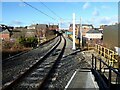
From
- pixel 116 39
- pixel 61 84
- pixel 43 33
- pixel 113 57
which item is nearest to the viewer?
pixel 61 84

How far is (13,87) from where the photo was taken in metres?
9.73

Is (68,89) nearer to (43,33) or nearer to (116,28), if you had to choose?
(116,28)

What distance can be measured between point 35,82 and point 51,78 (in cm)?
123

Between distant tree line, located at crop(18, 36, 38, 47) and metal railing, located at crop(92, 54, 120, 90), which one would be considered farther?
distant tree line, located at crop(18, 36, 38, 47)

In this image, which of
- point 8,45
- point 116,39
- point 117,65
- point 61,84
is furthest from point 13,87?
point 8,45

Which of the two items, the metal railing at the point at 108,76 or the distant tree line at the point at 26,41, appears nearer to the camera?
the metal railing at the point at 108,76

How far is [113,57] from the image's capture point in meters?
17.2

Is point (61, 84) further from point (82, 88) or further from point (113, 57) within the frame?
point (113, 57)

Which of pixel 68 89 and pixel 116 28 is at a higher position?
pixel 116 28

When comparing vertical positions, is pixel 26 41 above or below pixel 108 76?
above

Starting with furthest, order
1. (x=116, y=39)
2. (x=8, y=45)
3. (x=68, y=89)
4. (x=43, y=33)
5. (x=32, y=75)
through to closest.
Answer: (x=43, y=33) → (x=8, y=45) → (x=116, y=39) → (x=32, y=75) → (x=68, y=89)

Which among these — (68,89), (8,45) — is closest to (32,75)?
(68,89)

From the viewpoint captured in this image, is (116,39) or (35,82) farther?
(116,39)

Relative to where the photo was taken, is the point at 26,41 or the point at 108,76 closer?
the point at 108,76
